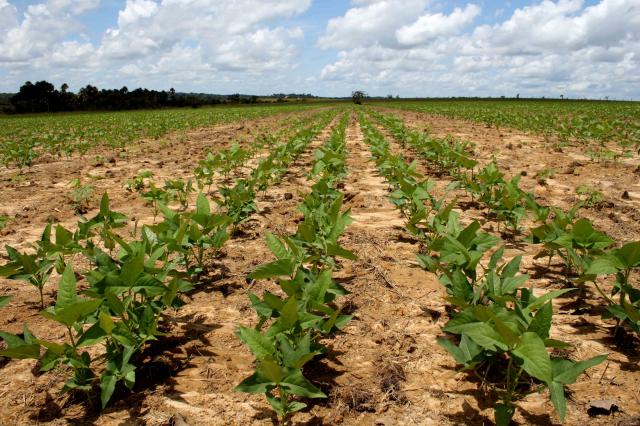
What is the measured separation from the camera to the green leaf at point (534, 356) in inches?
57.7

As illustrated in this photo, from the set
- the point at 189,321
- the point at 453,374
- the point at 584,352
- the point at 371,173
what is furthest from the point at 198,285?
the point at 371,173

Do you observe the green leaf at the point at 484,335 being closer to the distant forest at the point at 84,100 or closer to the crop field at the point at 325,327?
the crop field at the point at 325,327

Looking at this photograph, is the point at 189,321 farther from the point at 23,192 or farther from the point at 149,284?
the point at 23,192

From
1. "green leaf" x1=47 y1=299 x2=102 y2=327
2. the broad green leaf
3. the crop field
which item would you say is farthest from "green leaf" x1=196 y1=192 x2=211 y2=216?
the broad green leaf

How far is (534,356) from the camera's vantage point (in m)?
1.48

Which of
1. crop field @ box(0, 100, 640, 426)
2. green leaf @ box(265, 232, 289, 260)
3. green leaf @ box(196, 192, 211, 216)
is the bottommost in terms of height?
crop field @ box(0, 100, 640, 426)

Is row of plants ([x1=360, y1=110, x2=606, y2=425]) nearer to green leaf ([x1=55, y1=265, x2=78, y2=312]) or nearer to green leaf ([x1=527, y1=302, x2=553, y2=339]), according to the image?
green leaf ([x1=527, y1=302, x2=553, y2=339])

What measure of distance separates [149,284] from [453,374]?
5.12 ft

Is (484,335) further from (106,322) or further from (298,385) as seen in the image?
(106,322)

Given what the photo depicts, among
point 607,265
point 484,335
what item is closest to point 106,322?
point 484,335

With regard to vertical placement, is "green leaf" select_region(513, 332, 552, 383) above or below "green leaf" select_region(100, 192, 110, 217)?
below

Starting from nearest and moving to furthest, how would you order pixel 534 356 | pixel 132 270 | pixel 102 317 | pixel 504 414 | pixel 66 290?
pixel 534 356
pixel 504 414
pixel 102 317
pixel 66 290
pixel 132 270

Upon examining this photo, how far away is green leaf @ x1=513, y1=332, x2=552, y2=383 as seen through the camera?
146cm

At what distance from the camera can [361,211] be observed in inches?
196
